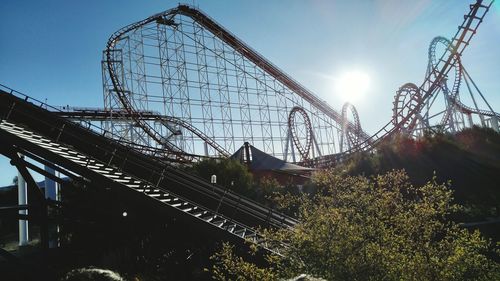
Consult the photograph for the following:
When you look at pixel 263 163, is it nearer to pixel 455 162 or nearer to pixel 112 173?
pixel 455 162

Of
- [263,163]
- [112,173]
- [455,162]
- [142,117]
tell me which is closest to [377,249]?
[112,173]

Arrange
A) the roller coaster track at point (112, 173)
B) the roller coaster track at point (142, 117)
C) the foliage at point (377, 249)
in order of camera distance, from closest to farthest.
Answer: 1. the foliage at point (377, 249)
2. the roller coaster track at point (112, 173)
3. the roller coaster track at point (142, 117)

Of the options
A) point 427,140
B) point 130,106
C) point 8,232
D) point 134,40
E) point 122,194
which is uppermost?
point 134,40

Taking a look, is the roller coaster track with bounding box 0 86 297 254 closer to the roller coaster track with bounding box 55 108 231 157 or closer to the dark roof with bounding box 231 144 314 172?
the dark roof with bounding box 231 144 314 172

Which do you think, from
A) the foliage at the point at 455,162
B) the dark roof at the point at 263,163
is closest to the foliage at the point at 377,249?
the foliage at the point at 455,162

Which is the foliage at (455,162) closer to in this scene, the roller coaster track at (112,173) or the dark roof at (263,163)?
the roller coaster track at (112,173)

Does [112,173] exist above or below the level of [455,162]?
above

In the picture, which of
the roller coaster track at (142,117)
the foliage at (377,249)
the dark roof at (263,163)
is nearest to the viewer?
the foliage at (377,249)

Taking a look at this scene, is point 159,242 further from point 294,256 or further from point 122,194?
point 294,256

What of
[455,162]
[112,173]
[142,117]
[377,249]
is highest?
[142,117]

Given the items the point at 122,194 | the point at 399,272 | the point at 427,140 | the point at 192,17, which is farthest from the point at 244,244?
the point at 192,17

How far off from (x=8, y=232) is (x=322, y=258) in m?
21.4

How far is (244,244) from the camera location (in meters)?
5.87

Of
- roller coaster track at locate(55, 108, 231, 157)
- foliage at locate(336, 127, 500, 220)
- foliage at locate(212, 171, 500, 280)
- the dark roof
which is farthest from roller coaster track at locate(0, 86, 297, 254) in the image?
roller coaster track at locate(55, 108, 231, 157)
